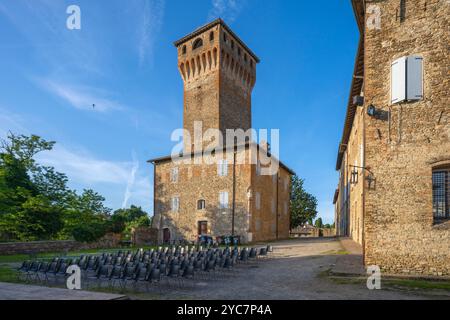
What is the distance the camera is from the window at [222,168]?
25.4m

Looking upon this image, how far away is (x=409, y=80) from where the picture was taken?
10.2 m

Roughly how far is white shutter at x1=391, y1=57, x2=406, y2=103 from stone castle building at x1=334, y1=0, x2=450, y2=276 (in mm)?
28

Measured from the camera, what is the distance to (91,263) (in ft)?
35.0

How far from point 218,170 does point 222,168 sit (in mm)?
385

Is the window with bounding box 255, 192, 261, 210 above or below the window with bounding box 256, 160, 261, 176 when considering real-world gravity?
below

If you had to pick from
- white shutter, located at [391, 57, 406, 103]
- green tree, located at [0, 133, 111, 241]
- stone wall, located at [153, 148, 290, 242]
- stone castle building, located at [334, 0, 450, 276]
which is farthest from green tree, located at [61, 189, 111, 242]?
white shutter, located at [391, 57, 406, 103]

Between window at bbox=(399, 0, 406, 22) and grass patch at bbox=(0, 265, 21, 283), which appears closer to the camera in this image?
grass patch at bbox=(0, 265, 21, 283)

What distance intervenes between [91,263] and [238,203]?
1483cm

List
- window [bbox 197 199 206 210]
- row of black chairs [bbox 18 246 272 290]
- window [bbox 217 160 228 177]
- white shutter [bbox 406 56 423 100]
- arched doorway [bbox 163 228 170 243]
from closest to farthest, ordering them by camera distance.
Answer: row of black chairs [bbox 18 246 272 290] → white shutter [bbox 406 56 423 100] → window [bbox 217 160 228 177] → window [bbox 197 199 206 210] → arched doorway [bbox 163 228 170 243]

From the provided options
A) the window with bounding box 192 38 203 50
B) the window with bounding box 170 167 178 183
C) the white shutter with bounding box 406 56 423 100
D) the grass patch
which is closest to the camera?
the grass patch

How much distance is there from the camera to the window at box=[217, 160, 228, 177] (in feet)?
83.3

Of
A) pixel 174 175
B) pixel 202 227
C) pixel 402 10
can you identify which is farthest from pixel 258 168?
pixel 402 10

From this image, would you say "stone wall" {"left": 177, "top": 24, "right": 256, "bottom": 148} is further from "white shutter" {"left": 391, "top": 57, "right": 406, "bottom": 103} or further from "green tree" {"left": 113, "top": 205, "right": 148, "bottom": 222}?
"green tree" {"left": 113, "top": 205, "right": 148, "bottom": 222}

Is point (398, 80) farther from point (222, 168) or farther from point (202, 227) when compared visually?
point (202, 227)
